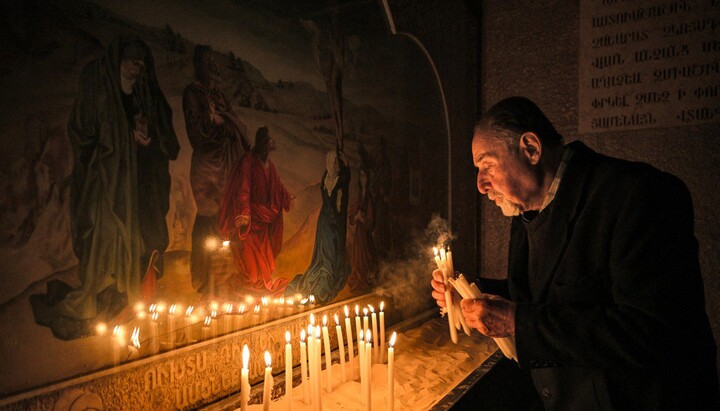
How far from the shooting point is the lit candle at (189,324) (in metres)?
2.36

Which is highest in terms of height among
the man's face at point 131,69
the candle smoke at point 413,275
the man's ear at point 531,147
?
the man's face at point 131,69

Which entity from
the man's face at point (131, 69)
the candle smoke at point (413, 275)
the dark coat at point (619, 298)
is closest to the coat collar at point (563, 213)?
the dark coat at point (619, 298)

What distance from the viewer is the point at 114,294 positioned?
2029mm

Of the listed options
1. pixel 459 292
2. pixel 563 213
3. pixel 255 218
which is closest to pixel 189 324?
pixel 255 218

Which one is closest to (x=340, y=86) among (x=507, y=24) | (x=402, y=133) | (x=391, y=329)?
(x=402, y=133)

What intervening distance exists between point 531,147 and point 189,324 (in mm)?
1936

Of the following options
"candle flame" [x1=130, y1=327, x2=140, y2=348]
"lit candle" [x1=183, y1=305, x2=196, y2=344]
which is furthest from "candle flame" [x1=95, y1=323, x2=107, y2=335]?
"lit candle" [x1=183, y1=305, x2=196, y2=344]

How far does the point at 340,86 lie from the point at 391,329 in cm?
222

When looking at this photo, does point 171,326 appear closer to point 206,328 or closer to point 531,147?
point 206,328

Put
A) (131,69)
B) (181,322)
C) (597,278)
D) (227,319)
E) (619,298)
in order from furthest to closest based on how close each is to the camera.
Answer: (227,319)
(181,322)
(131,69)
(597,278)
(619,298)

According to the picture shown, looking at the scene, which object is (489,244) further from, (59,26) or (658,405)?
(59,26)

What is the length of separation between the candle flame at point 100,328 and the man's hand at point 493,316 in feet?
5.27

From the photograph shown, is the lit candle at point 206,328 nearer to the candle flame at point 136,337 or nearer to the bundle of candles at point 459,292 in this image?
the candle flame at point 136,337

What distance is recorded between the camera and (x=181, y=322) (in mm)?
2332
